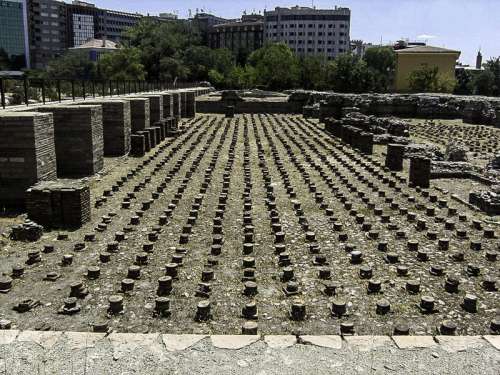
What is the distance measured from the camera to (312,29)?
338ft

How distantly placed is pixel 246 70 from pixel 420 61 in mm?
22019

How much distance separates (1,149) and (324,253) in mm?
5255

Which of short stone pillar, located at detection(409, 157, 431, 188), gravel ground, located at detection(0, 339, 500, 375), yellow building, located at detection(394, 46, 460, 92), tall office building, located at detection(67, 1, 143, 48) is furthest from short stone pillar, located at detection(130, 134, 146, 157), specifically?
tall office building, located at detection(67, 1, 143, 48)

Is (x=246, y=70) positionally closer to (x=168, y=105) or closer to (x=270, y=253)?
(x=168, y=105)

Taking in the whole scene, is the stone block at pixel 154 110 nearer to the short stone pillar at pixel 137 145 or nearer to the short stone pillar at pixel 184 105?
the short stone pillar at pixel 137 145

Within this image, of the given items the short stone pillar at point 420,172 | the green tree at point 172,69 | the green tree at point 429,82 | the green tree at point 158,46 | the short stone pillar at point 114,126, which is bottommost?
the short stone pillar at point 420,172

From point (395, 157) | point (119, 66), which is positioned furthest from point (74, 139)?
point (119, 66)

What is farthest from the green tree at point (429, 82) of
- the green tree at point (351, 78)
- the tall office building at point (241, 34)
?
the tall office building at point (241, 34)

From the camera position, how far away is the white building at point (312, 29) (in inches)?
4003

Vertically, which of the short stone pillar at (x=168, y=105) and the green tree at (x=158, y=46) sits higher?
the green tree at (x=158, y=46)

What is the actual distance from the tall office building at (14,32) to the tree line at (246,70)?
890 inches

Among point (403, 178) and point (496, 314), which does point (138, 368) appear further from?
point (403, 178)

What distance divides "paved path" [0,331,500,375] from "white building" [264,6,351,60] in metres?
102

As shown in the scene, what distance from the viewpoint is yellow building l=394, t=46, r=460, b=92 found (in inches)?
2424
